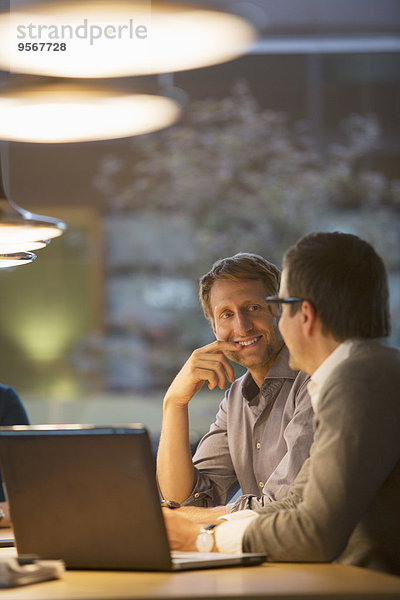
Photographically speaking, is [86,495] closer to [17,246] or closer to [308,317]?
[308,317]

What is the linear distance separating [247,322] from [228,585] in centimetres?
118

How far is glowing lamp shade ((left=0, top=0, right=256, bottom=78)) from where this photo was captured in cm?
225

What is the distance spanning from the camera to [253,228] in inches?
174

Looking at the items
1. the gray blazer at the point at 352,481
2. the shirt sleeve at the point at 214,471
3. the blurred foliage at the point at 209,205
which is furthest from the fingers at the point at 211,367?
the blurred foliage at the point at 209,205

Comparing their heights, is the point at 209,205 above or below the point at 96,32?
below

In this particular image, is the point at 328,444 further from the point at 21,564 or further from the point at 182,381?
the point at 182,381

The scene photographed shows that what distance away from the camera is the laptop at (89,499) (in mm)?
1438

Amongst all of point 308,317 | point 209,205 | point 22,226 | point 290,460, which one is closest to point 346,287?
point 308,317

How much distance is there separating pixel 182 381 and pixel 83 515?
0.95 meters

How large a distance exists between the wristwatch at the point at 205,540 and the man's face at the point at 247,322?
794mm

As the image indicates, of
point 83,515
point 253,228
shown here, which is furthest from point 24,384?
point 83,515

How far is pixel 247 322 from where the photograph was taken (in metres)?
2.41

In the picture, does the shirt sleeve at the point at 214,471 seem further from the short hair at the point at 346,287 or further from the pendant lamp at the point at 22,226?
the short hair at the point at 346,287

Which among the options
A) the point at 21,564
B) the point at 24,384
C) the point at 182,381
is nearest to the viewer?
the point at 21,564
